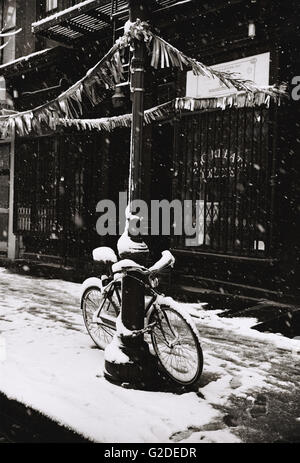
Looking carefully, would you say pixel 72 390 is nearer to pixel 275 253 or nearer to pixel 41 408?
pixel 41 408

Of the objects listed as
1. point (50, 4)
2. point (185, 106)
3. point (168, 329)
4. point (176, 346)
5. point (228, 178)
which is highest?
point (50, 4)

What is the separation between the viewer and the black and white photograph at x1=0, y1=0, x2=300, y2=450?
4188mm

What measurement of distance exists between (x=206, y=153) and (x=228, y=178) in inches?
29.2

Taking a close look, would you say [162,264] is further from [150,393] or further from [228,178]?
[228,178]

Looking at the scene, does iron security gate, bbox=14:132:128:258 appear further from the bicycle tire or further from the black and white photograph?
the bicycle tire

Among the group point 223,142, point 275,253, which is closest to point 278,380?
point 275,253

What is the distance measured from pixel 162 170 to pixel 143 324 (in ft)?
21.2

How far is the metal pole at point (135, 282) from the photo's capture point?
463 centimetres

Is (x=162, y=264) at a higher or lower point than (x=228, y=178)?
lower

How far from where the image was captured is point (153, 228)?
1033 cm

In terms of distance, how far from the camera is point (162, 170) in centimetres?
1077

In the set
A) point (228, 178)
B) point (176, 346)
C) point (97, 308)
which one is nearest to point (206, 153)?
point (228, 178)

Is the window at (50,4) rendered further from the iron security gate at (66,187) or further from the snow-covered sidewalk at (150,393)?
the snow-covered sidewalk at (150,393)

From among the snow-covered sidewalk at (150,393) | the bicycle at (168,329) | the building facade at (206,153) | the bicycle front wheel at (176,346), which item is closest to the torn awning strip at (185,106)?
the building facade at (206,153)
